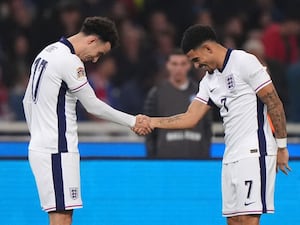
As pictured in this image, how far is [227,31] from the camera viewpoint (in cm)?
1556

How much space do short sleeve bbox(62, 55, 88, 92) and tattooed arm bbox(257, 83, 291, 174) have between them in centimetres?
127

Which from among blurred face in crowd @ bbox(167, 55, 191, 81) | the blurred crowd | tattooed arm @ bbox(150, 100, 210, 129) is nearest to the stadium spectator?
blurred face in crowd @ bbox(167, 55, 191, 81)

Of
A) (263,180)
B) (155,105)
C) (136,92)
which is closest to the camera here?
(263,180)

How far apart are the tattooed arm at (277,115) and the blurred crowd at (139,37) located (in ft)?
14.5

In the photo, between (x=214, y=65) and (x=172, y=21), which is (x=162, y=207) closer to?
(x=214, y=65)

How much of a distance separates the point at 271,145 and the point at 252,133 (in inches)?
6.5

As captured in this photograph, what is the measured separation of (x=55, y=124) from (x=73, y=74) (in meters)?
0.38

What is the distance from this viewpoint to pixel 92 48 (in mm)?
9445

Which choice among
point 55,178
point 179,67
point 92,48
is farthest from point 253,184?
point 179,67

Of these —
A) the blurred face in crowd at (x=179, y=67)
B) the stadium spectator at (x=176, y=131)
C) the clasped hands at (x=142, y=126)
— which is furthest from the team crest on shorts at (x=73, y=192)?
the blurred face in crowd at (x=179, y=67)

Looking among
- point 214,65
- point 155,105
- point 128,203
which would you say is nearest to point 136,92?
point 155,105

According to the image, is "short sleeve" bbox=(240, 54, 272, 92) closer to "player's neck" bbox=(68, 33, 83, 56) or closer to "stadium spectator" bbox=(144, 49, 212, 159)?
"player's neck" bbox=(68, 33, 83, 56)

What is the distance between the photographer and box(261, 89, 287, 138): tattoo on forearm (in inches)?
361

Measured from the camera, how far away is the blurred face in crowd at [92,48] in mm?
9430
